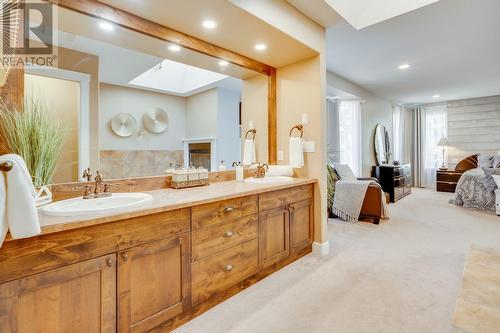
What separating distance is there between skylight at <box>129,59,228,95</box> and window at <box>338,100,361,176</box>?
12.9 feet

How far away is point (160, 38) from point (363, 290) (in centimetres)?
260

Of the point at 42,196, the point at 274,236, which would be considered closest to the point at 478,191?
the point at 274,236

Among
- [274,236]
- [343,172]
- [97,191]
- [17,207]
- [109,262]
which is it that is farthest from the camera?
[343,172]

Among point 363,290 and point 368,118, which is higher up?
point 368,118

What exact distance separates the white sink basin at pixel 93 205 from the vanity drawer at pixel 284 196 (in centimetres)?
95

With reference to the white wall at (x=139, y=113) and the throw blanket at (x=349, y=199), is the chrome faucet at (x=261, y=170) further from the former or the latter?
the throw blanket at (x=349, y=199)

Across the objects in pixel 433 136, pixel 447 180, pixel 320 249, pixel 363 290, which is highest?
pixel 433 136

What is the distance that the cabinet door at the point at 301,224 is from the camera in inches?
98.0

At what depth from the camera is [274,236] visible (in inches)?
90.1

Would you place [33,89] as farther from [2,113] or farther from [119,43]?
[119,43]

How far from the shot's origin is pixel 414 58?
12.7ft

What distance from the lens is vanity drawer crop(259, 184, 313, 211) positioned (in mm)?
2174

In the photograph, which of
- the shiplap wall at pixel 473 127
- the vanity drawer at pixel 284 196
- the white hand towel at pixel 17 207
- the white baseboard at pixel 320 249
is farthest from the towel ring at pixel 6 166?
the shiplap wall at pixel 473 127

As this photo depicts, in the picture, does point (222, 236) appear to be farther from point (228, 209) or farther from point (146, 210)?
point (146, 210)
